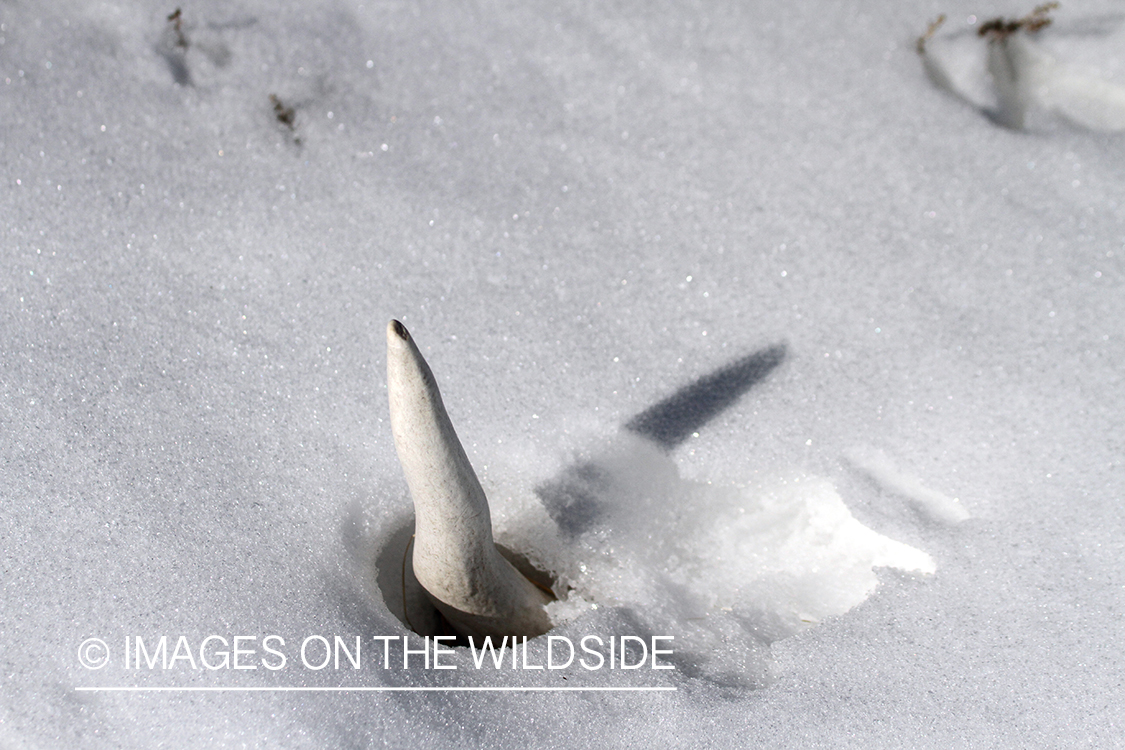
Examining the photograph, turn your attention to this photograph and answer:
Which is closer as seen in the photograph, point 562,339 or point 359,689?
point 359,689

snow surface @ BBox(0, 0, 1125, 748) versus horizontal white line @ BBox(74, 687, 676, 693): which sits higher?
snow surface @ BBox(0, 0, 1125, 748)

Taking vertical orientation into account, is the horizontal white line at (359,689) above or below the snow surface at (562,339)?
below

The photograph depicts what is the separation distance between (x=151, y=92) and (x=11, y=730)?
3.93 ft

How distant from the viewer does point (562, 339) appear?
1.49 m

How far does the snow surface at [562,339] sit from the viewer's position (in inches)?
47.1

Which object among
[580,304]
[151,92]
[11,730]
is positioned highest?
[151,92]

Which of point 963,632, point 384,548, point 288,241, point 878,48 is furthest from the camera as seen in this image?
point 878,48

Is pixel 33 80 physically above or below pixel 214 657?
above

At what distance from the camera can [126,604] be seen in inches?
46.6

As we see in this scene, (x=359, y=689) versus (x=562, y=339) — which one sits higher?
(x=562, y=339)

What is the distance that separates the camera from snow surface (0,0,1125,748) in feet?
3.93

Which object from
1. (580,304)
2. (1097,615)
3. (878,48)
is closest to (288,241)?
(580,304)

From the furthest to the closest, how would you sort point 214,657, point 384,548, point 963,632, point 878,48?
point 878,48 → point 384,548 → point 963,632 → point 214,657

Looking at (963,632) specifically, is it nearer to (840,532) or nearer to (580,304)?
(840,532)
